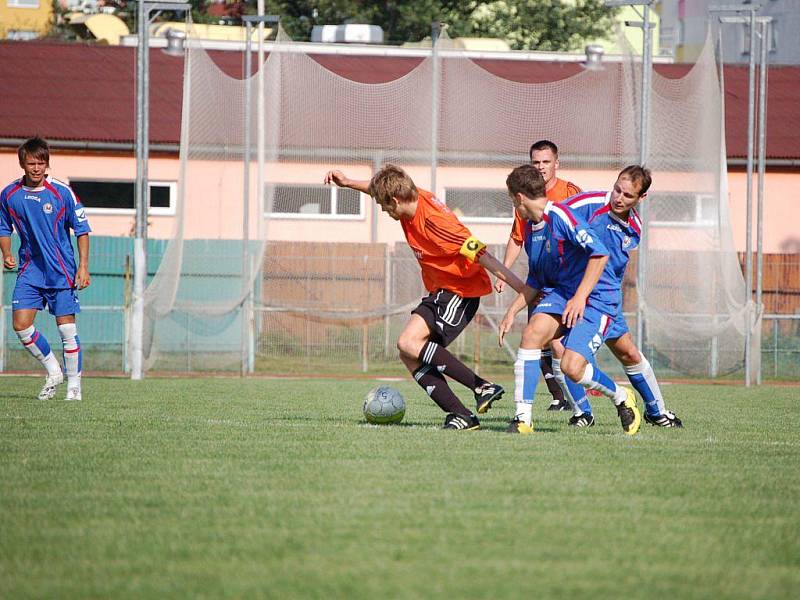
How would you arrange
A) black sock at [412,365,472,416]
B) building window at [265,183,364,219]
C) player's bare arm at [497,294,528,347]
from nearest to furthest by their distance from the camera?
1. player's bare arm at [497,294,528,347]
2. black sock at [412,365,472,416]
3. building window at [265,183,364,219]

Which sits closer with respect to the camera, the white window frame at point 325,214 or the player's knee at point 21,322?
the player's knee at point 21,322

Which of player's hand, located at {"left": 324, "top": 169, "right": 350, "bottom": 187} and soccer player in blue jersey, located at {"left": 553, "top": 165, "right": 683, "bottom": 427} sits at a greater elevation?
player's hand, located at {"left": 324, "top": 169, "right": 350, "bottom": 187}

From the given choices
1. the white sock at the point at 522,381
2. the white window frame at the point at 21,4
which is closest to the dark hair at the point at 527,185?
the white sock at the point at 522,381

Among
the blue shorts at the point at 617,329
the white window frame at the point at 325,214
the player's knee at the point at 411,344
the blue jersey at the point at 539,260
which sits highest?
the white window frame at the point at 325,214

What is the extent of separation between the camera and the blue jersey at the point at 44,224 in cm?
1047

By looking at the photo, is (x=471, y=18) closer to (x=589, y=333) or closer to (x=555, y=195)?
(x=555, y=195)

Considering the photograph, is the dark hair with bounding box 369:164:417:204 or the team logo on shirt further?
the dark hair with bounding box 369:164:417:204

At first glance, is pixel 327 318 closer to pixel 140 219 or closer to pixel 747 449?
pixel 140 219

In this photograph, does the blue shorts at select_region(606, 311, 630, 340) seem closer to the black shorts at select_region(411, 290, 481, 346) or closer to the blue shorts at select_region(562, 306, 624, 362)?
the blue shorts at select_region(562, 306, 624, 362)

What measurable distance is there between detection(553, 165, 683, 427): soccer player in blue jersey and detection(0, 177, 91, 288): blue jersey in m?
4.50

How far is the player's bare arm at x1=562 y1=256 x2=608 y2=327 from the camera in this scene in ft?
25.2

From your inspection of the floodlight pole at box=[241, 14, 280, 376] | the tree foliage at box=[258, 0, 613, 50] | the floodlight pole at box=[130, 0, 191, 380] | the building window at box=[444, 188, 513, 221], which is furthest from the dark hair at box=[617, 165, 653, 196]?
the tree foliage at box=[258, 0, 613, 50]

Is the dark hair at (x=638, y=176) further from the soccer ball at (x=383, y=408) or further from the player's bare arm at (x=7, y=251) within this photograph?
the player's bare arm at (x=7, y=251)

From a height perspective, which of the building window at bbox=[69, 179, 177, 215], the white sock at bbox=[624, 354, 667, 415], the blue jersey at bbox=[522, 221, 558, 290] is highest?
the building window at bbox=[69, 179, 177, 215]
